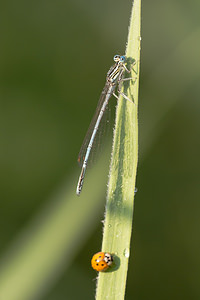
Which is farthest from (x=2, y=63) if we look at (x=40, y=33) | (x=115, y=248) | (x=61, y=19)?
(x=115, y=248)

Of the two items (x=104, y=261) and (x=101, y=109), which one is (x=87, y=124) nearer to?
(x=101, y=109)

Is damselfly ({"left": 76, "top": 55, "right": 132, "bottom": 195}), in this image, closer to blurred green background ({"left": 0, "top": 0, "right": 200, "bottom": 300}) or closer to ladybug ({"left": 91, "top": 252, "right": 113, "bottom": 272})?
blurred green background ({"left": 0, "top": 0, "right": 200, "bottom": 300})

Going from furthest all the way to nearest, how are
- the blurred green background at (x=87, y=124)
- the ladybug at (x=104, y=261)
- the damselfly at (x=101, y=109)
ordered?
the blurred green background at (x=87, y=124)
the damselfly at (x=101, y=109)
the ladybug at (x=104, y=261)

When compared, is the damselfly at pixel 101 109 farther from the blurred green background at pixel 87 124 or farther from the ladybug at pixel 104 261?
the ladybug at pixel 104 261

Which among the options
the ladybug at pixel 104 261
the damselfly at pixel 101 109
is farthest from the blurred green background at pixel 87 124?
the ladybug at pixel 104 261

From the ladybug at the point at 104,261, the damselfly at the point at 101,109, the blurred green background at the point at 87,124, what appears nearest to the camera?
the ladybug at the point at 104,261

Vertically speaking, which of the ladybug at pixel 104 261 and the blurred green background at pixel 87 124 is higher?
the blurred green background at pixel 87 124

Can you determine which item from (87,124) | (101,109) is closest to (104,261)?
(101,109)

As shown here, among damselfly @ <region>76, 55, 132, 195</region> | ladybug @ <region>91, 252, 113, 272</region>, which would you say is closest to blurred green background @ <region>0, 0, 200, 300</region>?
damselfly @ <region>76, 55, 132, 195</region>
